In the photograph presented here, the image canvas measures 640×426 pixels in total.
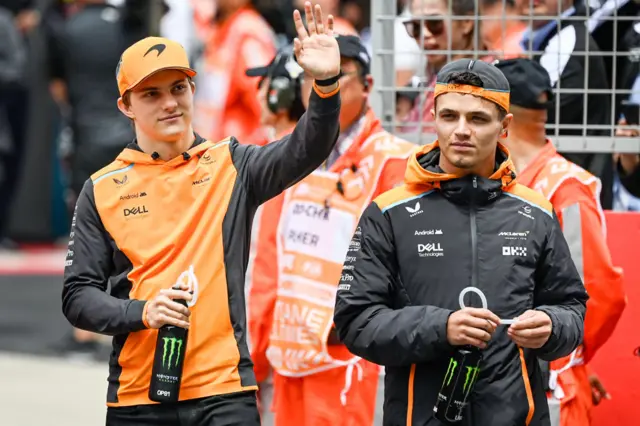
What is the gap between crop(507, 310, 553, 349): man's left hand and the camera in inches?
163

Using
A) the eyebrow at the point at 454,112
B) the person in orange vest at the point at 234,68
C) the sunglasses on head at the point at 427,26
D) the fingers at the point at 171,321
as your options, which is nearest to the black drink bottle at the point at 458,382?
the eyebrow at the point at 454,112

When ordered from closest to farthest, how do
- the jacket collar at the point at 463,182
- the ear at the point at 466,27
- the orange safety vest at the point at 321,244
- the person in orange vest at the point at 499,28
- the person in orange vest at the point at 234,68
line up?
1. the jacket collar at the point at 463,182
2. the orange safety vest at the point at 321,244
3. the ear at the point at 466,27
4. the person in orange vest at the point at 499,28
5. the person in orange vest at the point at 234,68

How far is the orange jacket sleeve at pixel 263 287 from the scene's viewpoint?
233 inches

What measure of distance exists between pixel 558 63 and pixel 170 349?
2.30 metres

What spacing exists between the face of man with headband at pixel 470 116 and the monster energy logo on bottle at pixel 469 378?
654 millimetres

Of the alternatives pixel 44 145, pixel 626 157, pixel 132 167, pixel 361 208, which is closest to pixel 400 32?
pixel 626 157

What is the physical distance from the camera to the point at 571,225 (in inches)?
205

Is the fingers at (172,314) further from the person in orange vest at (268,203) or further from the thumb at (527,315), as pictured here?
the person in orange vest at (268,203)

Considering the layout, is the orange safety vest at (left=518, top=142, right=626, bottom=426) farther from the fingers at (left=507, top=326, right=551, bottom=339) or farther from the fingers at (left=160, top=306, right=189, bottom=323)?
the fingers at (left=160, top=306, right=189, bottom=323)

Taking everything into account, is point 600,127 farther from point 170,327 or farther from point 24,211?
point 24,211

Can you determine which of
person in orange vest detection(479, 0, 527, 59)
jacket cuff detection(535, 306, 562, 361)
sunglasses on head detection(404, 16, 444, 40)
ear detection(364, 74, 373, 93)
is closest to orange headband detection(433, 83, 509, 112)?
jacket cuff detection(535, 306, 562, 361)

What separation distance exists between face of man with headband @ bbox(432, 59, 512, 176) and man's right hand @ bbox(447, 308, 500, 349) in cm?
54

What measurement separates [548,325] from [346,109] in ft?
5.93

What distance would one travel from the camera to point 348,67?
5.75m
